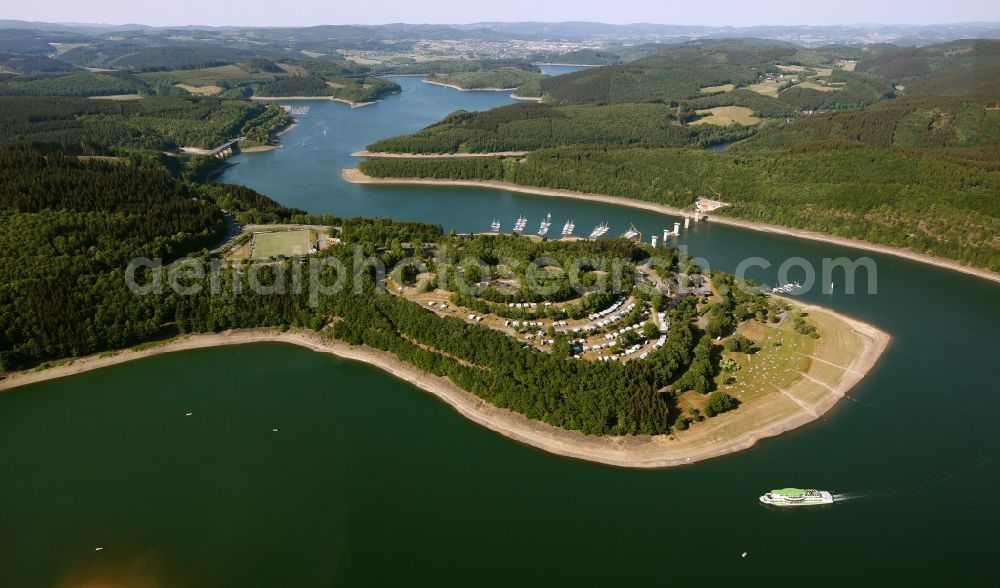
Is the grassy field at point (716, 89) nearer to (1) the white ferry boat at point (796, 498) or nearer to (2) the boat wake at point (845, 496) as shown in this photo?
(2) the boat wake at point (845, 496)

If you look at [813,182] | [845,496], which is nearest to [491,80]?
[813,182]

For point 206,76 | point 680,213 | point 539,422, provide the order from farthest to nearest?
1. point 206,76
2. point 680,213
3. point 539,422

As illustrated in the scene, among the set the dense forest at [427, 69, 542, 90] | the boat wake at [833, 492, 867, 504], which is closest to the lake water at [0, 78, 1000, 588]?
the boat wake at [833, 492, 867, 504]

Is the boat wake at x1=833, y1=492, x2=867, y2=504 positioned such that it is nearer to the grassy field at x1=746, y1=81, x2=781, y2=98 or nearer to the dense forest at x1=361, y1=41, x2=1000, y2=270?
the dense forest at x1=361, y1=41, x2=1000, y2=270

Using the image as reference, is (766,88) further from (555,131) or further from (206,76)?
(206,76)

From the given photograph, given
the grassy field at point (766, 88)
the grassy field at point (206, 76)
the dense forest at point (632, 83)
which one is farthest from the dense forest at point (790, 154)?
the grassy field at point (206, 76)
